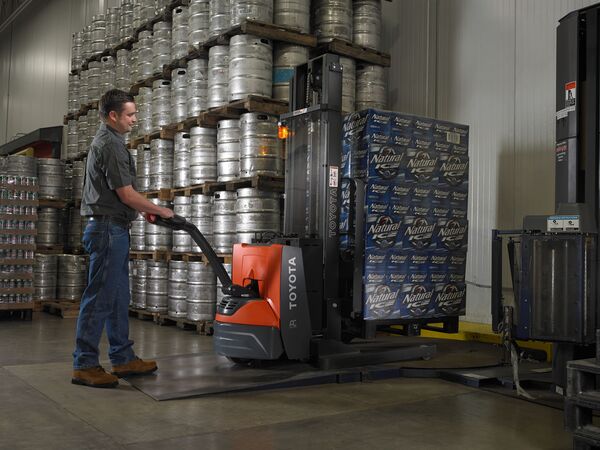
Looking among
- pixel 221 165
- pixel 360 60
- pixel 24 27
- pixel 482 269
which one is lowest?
pixel 482 269

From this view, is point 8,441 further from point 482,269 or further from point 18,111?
point 18,111

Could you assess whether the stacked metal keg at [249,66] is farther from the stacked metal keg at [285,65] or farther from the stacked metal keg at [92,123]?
the stacked metal keg at [92,123]

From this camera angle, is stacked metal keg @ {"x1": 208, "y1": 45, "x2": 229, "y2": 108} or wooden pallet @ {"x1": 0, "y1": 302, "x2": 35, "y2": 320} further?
wooden pallet @ {"x1": 0, "y1": 302, "x2": 35, "y2": 320}

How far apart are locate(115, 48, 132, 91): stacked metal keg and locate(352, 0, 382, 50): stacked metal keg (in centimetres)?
355

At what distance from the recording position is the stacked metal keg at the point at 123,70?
9047mm

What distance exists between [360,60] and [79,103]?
544 centimetres

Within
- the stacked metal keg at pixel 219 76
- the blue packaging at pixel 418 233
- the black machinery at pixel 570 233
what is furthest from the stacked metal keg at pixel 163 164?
the black machinery at pixel 570 233

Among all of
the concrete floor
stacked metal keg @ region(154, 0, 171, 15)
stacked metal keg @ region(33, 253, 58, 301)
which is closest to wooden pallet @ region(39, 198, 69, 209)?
stacked metal keg @ region(33, 253, 58, 301)

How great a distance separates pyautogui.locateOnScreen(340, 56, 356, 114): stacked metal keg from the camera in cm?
679

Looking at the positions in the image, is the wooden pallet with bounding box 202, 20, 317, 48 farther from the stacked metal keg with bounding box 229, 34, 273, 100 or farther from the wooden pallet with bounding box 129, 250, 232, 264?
the wooden pallet with bounding box 129, 250, 232, 264

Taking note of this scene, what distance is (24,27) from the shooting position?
65.1 ft

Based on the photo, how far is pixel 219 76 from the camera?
6762mm

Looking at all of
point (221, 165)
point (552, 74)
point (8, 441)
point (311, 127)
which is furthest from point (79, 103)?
point (8, 441)

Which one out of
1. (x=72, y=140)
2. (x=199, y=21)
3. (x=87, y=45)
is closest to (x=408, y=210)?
(x=199, y=21)
